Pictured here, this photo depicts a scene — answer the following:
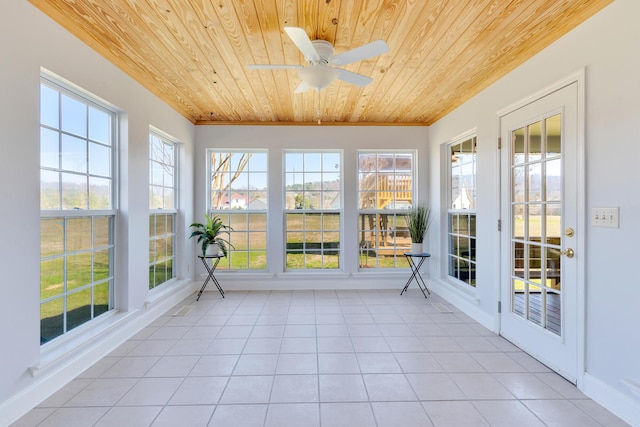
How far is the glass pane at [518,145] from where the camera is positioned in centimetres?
258

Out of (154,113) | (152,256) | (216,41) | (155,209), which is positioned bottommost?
(152,256)

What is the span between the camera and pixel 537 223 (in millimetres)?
2412

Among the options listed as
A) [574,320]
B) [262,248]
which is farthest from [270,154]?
[574,320]

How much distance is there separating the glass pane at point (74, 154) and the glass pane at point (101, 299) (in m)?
1.01

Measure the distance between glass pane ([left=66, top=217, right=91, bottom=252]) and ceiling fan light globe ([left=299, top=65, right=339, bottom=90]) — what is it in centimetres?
206

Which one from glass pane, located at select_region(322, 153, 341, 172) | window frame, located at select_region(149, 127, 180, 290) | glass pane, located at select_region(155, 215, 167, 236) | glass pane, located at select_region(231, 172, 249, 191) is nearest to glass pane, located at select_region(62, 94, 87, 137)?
window frame, located at select_region(149, 127, 180, 290)

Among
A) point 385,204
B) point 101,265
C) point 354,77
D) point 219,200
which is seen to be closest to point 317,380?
point 101,265

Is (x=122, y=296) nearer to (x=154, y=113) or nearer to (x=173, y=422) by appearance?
(x=173, y=422)

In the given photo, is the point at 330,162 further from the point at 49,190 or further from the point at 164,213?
the point at 49,190

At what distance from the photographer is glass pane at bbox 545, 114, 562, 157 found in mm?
2180

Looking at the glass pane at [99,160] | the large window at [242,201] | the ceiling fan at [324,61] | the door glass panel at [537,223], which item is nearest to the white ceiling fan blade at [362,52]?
the ceiling fan at [324,61]

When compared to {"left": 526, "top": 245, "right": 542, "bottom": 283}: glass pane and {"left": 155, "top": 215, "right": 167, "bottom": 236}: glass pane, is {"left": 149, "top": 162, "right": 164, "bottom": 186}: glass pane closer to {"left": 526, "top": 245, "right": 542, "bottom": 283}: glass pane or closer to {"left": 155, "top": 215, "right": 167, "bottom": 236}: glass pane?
{"left": 155, "top": 215, "right": 167, "bottom": 236}: glass pane

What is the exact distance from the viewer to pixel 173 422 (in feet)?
5.59

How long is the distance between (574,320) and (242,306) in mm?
3175
